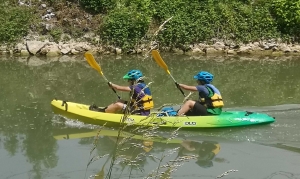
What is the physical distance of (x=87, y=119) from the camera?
7.49 meters

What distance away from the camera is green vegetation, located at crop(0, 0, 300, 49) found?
617 inches

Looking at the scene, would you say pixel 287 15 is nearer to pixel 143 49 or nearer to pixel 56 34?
pixel 143 49

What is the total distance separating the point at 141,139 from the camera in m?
4.49

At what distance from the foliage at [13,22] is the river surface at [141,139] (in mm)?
2154

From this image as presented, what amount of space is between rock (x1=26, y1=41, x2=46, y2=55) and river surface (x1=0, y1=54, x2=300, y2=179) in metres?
1.53

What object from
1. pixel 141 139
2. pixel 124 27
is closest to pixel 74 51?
pixel 124 27

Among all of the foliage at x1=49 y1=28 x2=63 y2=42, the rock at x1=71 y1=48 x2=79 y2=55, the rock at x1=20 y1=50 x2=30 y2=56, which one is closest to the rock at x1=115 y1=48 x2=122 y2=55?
the rock at x1=71 y1=48 x2=79 y2=55

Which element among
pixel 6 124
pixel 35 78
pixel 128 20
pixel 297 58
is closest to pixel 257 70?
pixel 297 58

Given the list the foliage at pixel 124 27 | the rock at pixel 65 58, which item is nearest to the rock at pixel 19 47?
the rock at pixel 65 58

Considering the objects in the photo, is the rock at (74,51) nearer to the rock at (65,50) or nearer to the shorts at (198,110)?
the rock at (65,50)

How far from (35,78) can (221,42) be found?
7451mm

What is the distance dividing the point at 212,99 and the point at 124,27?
8.98 meters

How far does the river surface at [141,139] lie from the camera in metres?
5.41

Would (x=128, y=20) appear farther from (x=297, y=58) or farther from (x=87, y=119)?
(x=87, y=119)
